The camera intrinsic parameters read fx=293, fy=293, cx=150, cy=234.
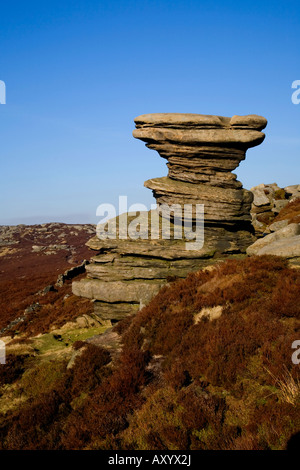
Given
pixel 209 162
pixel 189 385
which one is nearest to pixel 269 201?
pixel 209 162

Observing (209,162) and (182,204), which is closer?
(209,162)

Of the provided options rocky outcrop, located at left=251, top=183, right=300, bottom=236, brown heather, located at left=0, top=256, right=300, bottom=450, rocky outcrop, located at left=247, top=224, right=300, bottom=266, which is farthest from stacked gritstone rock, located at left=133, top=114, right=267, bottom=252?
rocky outcrop, located at left=251, top=183, right=300, bottom=236

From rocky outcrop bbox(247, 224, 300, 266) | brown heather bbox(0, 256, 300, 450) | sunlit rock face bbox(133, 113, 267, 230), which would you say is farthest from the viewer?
sunlit rock face bbox(133, 113, 267, 230)

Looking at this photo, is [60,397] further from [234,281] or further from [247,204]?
[247,204]

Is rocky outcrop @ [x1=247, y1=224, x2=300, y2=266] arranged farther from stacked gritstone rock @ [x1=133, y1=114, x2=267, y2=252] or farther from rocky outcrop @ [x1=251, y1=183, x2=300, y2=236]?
rocky outcrop @ [x1=251, y1=183, x2=300, y2=236]

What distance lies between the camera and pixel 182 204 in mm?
21125

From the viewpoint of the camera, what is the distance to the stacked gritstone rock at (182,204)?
19984mm

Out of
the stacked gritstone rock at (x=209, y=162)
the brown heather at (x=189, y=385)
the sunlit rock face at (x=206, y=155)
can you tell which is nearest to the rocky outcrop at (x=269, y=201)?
the stacked gritstone rock at (x=209, y=162)

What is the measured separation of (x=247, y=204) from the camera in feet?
71.3

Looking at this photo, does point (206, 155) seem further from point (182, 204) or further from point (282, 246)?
point (282, 246)

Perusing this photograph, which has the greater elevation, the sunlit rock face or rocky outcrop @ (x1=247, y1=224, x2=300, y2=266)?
the sunlit rock face

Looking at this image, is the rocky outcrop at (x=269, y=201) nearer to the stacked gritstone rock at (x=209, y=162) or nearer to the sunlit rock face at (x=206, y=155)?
the stacked gritstone rock at (x=209, y=162)

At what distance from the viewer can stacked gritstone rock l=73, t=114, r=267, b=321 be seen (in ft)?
65.6

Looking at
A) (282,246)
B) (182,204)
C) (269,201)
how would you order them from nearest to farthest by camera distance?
(282,246), (182,204), (269,201)
